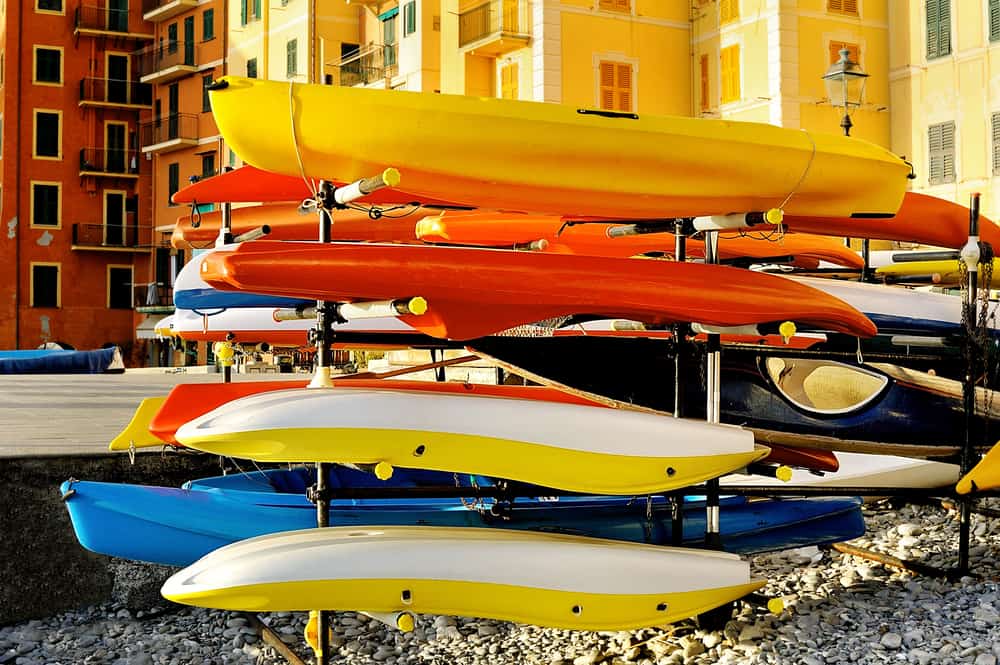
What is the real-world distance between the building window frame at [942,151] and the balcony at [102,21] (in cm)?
2515

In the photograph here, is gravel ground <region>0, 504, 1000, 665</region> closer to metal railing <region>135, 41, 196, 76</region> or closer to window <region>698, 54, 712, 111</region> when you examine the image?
window <region>698, 54, 712, 111</region>

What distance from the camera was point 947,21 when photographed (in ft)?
60.5

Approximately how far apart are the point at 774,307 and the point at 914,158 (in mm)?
15258

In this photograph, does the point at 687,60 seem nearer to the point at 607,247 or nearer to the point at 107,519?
the point at 607,247

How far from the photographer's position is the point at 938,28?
61.1 feet

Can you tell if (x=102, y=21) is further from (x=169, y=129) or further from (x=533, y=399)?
(x=533, y=399)

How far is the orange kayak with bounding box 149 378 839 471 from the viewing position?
5109 millimetres

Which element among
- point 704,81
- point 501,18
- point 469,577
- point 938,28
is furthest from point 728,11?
point 469,577

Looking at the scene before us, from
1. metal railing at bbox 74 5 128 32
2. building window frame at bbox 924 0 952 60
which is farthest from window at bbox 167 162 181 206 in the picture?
building window frame at bbox 924 0 952 60

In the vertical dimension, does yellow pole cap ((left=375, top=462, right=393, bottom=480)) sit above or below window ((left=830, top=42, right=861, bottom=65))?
below

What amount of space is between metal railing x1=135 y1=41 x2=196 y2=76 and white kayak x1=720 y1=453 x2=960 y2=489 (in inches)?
1167

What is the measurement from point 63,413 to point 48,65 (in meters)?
28.9

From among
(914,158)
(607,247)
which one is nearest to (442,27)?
(914,158)

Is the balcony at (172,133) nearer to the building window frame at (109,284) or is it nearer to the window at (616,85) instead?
the building window frame at (109,284)
